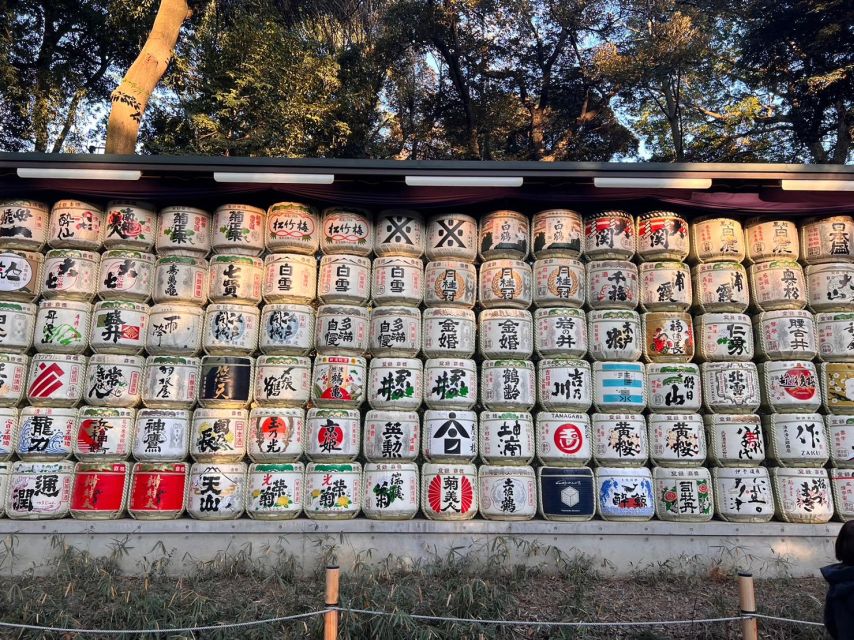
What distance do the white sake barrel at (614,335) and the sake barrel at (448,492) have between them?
1.72m

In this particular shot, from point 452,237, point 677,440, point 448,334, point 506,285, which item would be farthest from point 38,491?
point 677,440

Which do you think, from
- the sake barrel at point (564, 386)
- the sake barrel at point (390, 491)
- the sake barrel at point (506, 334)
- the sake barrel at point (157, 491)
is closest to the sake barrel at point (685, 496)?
the sake barrel at point (564, 386)

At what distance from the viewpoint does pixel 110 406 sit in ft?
18.5

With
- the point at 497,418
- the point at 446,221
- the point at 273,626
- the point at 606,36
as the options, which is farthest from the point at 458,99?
the point at 273,626

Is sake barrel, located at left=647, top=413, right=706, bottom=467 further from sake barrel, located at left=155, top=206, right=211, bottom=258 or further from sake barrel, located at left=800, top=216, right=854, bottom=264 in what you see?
sake barrel, located at left=155, top=206, right=211, bottom=258

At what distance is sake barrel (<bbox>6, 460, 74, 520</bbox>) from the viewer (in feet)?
17.6

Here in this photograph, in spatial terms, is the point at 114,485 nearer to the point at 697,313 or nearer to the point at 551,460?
the point at 551,460

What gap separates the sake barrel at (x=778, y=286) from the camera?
5.89m

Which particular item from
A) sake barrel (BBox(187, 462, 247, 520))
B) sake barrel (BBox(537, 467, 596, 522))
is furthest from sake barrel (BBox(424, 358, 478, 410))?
sake barrel (BBox(187, 462, 247, 520))

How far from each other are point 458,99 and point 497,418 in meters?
13.9

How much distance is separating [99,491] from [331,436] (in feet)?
6.84

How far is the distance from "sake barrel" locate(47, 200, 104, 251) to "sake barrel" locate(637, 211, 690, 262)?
5368 millimetres

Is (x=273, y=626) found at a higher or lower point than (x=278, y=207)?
lower

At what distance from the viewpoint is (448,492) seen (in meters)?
5.56
